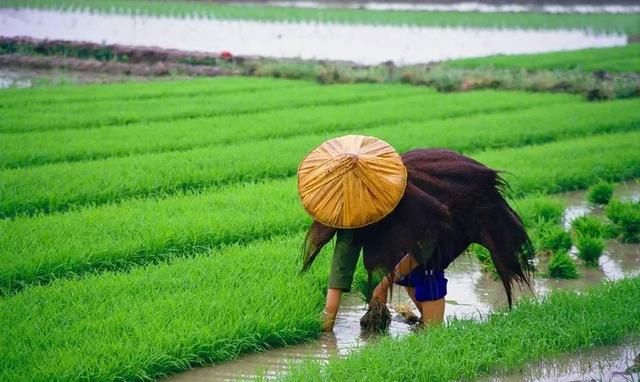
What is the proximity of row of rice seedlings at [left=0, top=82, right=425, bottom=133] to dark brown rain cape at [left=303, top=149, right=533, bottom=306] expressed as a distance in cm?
679

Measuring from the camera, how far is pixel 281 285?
490 cm

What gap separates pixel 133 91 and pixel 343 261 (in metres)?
9.80

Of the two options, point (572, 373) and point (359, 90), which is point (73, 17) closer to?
point (359, 90)

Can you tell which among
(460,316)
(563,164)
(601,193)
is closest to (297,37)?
(563,164)

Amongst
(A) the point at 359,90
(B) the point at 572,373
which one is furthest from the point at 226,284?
(A) the point at 359,90

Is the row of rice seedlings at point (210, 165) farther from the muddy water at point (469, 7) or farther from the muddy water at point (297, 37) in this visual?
the muddy water at point (469, 7)

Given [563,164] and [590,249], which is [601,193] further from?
[590,249]

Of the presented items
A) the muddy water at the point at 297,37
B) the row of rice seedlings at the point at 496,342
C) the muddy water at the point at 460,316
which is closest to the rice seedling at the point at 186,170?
the muddy water at the point at 460,316

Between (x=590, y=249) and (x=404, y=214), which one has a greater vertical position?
(x=404, y=214)

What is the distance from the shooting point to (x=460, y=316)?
4.88 metres

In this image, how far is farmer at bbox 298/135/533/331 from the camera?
3971 millimetres

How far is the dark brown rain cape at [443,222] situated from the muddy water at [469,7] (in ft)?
79.1

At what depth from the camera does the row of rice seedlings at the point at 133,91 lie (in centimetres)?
1219

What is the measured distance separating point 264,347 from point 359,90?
32.9ft
